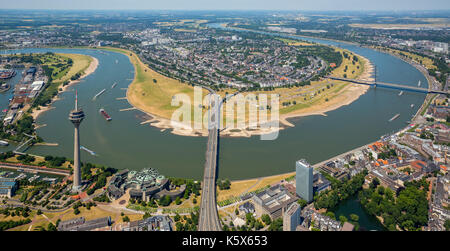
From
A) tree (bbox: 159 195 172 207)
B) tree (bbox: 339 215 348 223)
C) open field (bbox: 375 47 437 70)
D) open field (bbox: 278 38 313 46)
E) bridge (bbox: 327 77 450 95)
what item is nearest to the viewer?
tree (bbox: 339 215 348 223)

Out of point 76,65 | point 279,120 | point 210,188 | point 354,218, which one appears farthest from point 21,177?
point 76,65

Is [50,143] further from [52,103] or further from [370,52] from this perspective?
[370,52]

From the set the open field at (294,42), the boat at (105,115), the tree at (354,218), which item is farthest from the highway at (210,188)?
the open field at (294,42)

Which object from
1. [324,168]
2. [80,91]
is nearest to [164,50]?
[80,91]

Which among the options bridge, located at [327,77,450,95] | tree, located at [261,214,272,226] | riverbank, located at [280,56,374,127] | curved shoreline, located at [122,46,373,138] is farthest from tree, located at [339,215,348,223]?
bridge, located at [327,77,450,95]

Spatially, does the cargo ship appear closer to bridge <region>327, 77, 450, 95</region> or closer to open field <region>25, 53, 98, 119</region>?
open field <region>25, 53, 98, 119</region>
